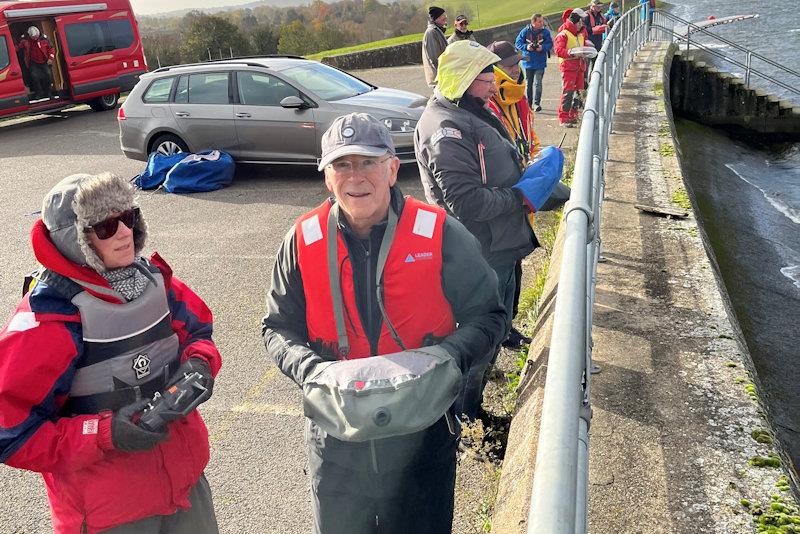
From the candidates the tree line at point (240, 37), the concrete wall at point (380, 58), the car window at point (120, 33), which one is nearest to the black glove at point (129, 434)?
the car window at point (120, 33)

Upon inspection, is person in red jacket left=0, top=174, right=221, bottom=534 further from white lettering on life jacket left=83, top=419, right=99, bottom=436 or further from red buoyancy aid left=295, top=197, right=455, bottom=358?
red buoyancy aid left=295, top=197, right=455, bottom=358

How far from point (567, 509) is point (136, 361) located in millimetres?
1680

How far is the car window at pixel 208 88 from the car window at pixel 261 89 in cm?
26

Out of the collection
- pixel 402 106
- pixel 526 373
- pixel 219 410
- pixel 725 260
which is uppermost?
pixel 402 106

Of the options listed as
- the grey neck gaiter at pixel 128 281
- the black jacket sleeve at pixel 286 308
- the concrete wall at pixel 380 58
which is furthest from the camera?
the concrete wall at pixel 380 58

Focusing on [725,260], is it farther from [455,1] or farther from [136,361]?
[455,1]

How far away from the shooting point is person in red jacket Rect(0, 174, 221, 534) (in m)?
2.22

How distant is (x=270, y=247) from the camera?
7500 millimetres

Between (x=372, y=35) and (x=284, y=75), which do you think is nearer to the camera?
(x=284, y=75)

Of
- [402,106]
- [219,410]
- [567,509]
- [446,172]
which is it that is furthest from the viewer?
[402,106]

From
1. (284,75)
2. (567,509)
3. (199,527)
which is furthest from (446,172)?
(284,75)

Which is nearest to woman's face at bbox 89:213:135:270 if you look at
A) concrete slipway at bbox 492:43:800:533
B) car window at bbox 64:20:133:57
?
concrete slipway at bbox 492:43:800:533

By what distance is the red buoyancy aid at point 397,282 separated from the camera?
245 centimetres

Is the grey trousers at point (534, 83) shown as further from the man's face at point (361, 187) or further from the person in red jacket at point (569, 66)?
the man's face at point (361, 187)
